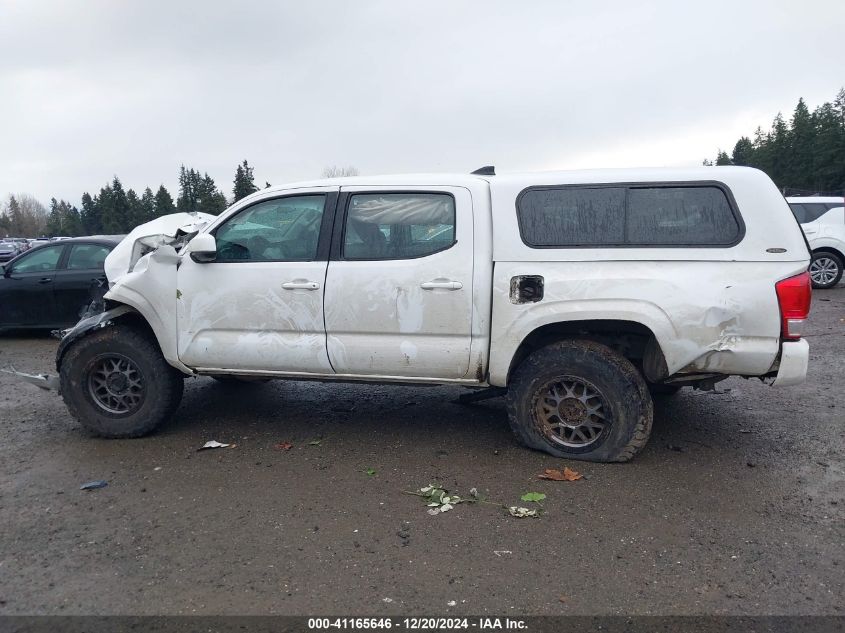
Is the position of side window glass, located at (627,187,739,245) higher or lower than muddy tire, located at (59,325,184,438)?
higher

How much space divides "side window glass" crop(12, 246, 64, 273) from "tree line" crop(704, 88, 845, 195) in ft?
149

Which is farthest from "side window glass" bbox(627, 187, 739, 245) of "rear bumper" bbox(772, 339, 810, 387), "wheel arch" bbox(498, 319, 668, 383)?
"rear bumper" bbox(772, 339, 810, 387)

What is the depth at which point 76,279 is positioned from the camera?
9.48m

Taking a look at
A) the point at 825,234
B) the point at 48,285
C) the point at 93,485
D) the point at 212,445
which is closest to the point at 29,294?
the point at 48,285

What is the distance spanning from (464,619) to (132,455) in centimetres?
308

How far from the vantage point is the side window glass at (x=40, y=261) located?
9.69 meters

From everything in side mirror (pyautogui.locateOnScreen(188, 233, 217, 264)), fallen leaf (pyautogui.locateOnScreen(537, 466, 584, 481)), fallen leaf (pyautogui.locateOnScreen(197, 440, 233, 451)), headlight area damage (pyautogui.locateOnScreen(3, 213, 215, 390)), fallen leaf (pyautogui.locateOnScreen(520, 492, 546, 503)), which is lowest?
fallen leaf (pyautogui.locateOnScreen(197, 440, 233, 451))

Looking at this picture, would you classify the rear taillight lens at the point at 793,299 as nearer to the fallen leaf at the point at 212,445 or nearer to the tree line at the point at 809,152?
the fallen leaf at the point at 212,445

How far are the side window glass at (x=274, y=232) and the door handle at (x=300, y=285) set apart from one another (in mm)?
190

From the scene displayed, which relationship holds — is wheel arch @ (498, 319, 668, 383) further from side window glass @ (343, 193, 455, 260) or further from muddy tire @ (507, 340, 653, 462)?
side window glass @ (343, 193, 455, 260)

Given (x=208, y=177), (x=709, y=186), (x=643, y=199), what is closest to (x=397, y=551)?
(x=643, y=199)

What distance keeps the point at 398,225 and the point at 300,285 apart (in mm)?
826

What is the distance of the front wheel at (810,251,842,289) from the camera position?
1300 cm

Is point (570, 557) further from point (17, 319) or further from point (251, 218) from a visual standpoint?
point (17, 319)
